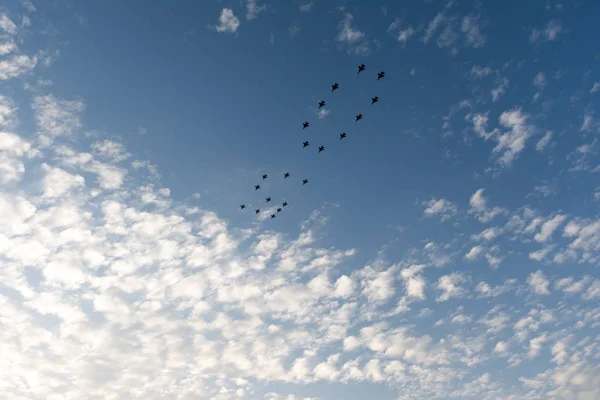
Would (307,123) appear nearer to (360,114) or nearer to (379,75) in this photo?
(360,114)

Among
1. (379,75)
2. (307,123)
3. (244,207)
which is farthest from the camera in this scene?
(244,207)

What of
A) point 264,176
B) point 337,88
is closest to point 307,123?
point 337,88

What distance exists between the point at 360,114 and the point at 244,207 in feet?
150

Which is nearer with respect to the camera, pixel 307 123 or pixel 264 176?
pixel 307 123

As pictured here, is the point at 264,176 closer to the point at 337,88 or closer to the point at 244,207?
the point at 244,207

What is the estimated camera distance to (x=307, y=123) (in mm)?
110688

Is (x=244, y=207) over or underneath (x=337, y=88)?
underneath

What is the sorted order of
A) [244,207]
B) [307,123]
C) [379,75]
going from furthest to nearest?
[244,207] < [307,123] < [379,75]

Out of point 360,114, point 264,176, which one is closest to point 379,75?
point 360,114

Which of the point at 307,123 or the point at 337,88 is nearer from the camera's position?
the point at 337,88

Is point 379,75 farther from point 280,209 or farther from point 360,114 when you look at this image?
point 280,209

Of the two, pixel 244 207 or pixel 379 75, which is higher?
pixel 379 75

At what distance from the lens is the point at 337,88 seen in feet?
327

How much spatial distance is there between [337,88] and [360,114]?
9398 millimetres
